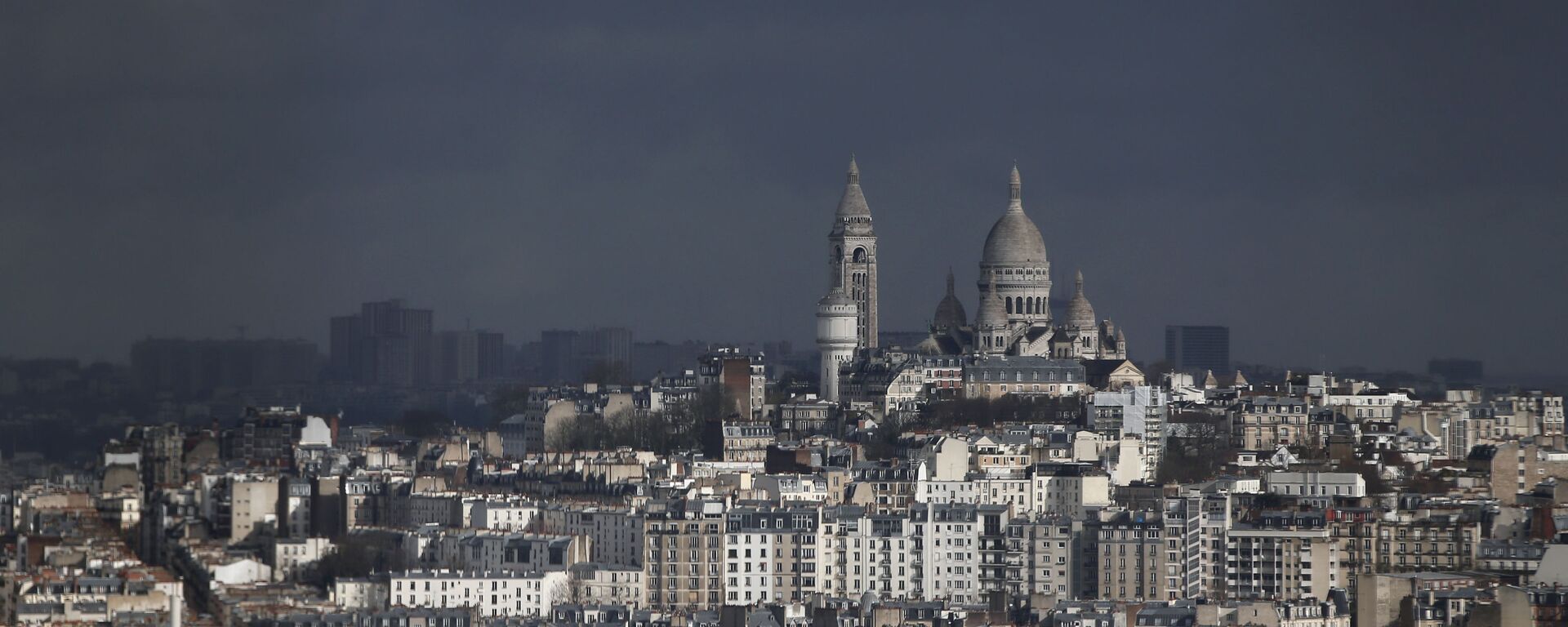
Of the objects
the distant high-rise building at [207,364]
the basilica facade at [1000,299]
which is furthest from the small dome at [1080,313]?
the distant high-rise building at [207,364]

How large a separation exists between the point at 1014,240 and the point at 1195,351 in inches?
182

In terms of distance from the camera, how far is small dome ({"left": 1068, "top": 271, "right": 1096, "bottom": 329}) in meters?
81.9

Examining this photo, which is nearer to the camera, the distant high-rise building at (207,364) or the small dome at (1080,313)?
the distant high-rise building at (207,364)

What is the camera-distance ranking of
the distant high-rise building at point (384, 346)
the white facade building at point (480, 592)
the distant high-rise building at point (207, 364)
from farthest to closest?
1. the distant high-rise building at point (384, 346)
2. the distant high-rise building at point (207, 364)
3. the white facade building at point (480, 592)

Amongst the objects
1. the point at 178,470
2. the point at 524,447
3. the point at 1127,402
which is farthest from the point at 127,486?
the point at 1127,402

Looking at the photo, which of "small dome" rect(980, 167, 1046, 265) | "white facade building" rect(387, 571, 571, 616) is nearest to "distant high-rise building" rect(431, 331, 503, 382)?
"small dome" rect(980, 167, 1046, 265)

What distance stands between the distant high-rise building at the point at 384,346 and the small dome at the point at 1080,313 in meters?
13.9

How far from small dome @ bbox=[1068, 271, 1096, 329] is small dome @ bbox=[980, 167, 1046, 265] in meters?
1.55

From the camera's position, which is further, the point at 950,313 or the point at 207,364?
the point at 950,313

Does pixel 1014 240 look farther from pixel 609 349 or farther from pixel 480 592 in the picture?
pixel 480 592

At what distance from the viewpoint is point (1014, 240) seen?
84250mm

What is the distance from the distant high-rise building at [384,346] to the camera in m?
68.5

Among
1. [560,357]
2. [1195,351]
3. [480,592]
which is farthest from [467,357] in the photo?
[480,592]

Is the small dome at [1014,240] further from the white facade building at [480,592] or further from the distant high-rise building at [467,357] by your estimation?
the white facade building at [480,592]
